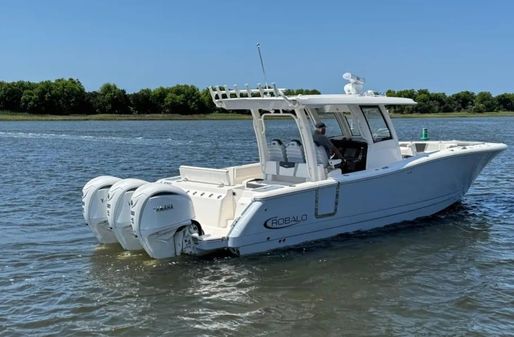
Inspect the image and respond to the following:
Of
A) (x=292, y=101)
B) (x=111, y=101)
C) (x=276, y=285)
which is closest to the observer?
(x=276, y=285)

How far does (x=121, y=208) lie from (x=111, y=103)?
339 feet

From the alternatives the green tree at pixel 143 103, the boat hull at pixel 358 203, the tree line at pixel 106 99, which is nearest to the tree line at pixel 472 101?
the tree line at pixel 106 99

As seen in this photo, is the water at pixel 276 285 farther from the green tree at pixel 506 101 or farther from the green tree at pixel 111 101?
the green tree at pixel 506 101

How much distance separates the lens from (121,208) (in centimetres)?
895

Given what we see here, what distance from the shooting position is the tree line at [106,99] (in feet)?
344

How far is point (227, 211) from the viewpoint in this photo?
988 centimetres

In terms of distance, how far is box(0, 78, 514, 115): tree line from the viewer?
104875 mm

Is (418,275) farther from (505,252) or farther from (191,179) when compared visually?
(191,179)

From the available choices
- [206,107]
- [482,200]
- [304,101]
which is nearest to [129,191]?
[304,101]

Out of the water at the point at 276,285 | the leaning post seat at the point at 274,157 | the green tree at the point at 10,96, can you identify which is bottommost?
the water at the point at 276,285

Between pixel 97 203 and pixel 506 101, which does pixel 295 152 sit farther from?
pixel 506 101

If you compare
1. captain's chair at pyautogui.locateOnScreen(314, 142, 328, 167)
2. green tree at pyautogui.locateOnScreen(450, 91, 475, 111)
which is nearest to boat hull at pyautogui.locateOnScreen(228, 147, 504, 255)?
captain's chair at pyautogui.locateOnScreen(314, 142, 328, 167)

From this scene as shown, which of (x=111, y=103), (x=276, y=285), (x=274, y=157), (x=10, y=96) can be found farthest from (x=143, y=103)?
(x=276, y=285)

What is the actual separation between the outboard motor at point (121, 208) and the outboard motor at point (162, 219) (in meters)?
0.34
